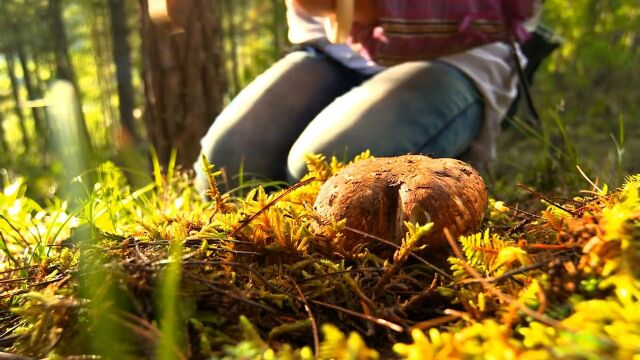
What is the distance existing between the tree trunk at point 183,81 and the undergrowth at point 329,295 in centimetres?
185

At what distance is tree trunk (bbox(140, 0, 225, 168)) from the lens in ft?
8.93

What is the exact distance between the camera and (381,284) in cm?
83

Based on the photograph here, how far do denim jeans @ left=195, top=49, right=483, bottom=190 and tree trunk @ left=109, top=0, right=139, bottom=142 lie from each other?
7.40 metres

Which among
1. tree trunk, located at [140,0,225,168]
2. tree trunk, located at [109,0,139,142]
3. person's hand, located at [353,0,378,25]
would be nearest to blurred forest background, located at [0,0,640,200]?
tree trunk, located at [140,0,225,168]

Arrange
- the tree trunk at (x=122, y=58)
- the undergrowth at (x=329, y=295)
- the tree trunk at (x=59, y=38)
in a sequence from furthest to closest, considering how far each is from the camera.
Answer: the tree trunk at (x=59, y=38) < the tree trunk at (x=122, y=58) < the undergrowth at (x=329, y=295)

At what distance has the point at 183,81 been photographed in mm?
2777

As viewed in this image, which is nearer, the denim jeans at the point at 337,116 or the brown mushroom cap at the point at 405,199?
the brown mushroom cap at the point at 405,199

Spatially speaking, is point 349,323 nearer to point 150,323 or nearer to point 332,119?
point 150,323

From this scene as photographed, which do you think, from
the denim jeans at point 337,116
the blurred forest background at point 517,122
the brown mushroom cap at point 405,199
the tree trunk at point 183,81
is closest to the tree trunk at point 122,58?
the blurred forest background at point 517,122

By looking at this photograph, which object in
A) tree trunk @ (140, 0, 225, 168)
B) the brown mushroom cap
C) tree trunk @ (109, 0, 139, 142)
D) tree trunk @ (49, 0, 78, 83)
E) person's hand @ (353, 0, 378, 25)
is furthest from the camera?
tree trunk @ (49, 0, 78, 83)

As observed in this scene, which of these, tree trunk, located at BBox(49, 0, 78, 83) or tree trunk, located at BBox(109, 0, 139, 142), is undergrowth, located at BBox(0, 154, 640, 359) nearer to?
tree trunk, located at BBox(109, 0, 139, 142)

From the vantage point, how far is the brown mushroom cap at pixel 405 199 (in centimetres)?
89

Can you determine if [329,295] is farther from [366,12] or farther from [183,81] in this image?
[183,81]

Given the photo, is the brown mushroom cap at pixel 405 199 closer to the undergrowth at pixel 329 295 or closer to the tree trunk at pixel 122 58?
the undergrowth at pixel 329 295
